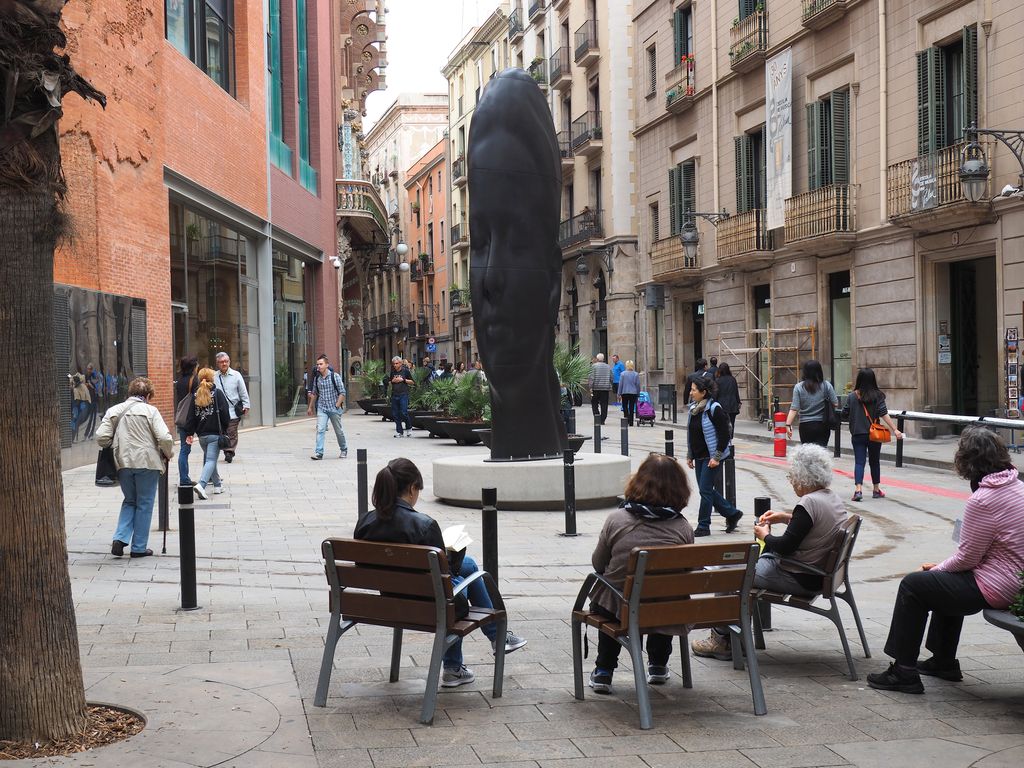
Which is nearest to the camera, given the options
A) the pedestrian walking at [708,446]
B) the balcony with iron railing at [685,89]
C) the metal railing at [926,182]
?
the pedestrian walking at [708,446]

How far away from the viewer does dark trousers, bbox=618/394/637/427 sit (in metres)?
28.3

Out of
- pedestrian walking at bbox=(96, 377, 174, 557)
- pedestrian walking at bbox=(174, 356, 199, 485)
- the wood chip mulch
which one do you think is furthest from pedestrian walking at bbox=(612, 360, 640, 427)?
the wood chip mulch

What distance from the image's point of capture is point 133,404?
32.1 feet

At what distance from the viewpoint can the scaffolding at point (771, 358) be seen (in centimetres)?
2750

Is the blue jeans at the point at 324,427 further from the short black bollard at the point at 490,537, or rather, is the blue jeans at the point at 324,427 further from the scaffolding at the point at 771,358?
the short black bollard at the point at 490,537

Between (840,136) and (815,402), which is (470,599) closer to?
(815,402)

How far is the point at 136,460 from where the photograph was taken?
953 centimetres

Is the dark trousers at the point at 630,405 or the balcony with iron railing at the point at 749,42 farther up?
the balcony with iron railing at the point at 749,42

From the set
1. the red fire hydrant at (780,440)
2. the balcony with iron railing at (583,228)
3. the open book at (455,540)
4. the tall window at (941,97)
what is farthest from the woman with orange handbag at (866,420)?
the balcony with iron railing at (583,228)

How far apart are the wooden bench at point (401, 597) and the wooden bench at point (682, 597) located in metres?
0.67

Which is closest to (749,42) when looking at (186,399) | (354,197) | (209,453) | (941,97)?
(941,97)

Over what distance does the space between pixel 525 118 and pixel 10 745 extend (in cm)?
1002

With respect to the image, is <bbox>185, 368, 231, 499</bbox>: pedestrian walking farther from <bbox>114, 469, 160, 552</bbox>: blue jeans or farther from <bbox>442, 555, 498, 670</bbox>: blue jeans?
<bbox>442, 555, 498, 670</bbox>: blue jeans

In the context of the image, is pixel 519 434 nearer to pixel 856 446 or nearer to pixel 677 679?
pixel 856 446
